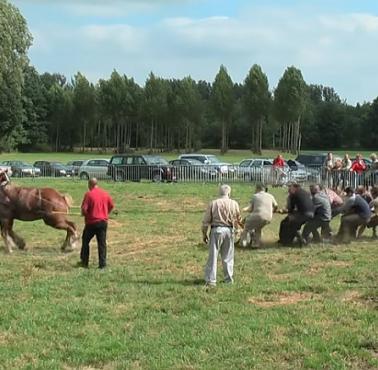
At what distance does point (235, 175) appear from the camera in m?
37.6

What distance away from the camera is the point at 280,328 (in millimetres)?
9016

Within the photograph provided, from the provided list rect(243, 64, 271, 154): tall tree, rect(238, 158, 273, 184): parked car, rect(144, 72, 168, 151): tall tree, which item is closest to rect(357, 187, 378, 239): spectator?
rect(238, 158, 273, 184): parked car

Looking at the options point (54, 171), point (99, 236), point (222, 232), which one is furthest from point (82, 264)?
point (54, 171)

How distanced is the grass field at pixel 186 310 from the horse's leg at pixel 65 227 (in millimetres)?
410

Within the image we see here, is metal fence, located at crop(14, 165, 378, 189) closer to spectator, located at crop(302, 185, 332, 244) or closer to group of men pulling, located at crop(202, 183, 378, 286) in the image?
group of men pulling, located at crop(202, 183, 378, 286)

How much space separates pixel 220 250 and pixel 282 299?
5.60 feet

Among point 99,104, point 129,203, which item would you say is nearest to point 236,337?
point 129,203

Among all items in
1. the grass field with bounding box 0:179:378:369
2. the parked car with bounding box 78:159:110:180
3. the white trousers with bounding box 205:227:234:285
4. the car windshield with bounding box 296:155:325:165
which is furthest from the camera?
the car windshield with bounding box 296:155:325:165

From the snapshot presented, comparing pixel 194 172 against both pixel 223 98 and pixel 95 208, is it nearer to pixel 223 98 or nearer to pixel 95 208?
pixel 95 208

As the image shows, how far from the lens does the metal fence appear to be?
97.3 feet

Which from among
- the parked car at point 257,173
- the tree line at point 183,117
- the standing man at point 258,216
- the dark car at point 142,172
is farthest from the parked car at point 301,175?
the tree line at point 183,117

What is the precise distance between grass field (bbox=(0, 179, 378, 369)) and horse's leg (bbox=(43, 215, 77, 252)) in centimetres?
41

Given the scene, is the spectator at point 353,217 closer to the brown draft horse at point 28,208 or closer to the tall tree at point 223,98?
the brown draft horse at point 28,208

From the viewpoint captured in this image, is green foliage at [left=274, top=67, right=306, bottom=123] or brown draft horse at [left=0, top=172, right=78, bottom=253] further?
green foliage at [left=274, top=67, right=306, bottom=123]
